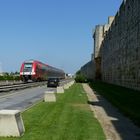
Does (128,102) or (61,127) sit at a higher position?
(128,102)

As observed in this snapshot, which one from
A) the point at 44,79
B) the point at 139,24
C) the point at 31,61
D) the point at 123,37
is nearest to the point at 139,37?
the point at 139,24

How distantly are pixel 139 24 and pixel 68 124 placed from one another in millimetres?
23950

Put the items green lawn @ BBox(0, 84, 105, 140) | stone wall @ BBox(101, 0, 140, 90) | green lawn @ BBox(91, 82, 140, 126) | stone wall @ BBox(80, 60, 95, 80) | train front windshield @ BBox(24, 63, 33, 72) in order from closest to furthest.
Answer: green lawn @ BBox(0, 84, 105, 140), green lawn @ BBox(91, 82, 140, 126), stone wall @ BBox(101, 0, 140, 90), train front windshield @ BBox(24, 63, 33, 72), stone wall @ BBox(80, 60, 95, 80)

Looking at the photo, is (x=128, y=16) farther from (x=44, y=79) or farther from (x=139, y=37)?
(x=44, y=79)

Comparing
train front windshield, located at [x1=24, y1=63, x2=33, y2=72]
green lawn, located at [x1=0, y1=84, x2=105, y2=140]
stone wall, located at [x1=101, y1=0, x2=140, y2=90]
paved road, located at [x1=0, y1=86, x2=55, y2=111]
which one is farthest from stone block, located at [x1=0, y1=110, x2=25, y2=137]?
train front windshield, located at [x1=24, y1=63, x2=33, y2=72]

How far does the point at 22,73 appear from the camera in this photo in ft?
229

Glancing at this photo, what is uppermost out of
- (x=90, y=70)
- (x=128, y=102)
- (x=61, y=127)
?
(x=90, y=70)

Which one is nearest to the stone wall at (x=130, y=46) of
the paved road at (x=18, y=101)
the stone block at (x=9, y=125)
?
the paved road at (x=18, y=101)

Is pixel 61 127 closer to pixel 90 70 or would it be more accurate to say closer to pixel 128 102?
pixel 128 102

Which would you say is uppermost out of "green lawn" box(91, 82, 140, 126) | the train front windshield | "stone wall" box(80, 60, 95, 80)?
"stone wall" box(80, 60, 95, 80)

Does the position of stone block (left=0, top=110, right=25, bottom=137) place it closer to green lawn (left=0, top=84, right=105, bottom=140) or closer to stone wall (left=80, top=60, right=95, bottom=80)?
green lawn (left=0, top=84, right=105, bottom=140)

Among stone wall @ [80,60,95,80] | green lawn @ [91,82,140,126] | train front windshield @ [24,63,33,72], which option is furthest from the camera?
stone wall @ [80,60,95,80]

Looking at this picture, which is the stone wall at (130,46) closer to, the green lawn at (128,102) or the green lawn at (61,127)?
the green lawn at (128,102)

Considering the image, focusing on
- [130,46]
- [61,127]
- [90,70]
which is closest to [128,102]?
[61,127]
